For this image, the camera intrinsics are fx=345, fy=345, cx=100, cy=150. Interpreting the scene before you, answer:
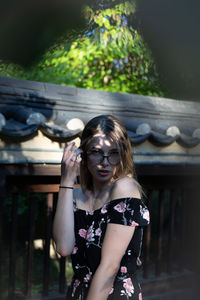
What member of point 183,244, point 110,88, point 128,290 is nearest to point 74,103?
point 128,290

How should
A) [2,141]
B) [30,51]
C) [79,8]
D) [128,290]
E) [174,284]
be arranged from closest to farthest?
[79,8], [30,51], [128,290], [2,141], [174,284]

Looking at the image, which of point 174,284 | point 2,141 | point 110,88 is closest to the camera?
point 2,141

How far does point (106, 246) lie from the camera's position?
1439 millimetres

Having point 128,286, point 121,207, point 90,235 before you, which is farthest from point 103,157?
point 128,286

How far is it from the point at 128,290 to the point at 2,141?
51.5 inches

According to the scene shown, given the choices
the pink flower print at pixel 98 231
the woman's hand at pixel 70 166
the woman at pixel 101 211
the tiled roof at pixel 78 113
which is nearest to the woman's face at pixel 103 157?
the woman at pixel 101 211

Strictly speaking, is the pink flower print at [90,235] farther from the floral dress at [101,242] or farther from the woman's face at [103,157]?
the woman's face at [103,157]

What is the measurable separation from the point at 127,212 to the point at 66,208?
0.29 metres

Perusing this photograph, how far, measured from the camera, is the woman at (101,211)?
155 cm

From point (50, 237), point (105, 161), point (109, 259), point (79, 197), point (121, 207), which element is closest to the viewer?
point (109, 259)

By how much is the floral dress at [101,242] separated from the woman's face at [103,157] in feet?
0.48

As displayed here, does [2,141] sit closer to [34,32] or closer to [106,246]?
[106,246]

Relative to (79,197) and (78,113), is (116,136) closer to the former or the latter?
(79,197)

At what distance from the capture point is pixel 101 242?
1.59 meters
